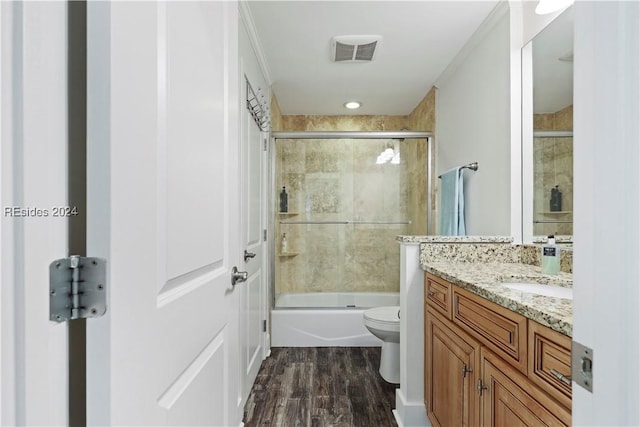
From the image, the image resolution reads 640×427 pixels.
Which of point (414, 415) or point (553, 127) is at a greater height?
point (553, 127)

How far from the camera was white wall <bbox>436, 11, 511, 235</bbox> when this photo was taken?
80.0 inches

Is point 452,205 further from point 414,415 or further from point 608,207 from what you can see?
point 608,207

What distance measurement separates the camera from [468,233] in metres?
2.53

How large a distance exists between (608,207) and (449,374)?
1.34 metres

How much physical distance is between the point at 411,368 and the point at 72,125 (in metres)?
1.99

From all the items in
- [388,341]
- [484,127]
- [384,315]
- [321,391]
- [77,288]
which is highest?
[484,127]

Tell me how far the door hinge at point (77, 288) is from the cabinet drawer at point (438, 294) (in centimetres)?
139

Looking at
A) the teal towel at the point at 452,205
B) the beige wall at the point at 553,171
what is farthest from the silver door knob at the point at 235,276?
the teal towel at the point at 452,205

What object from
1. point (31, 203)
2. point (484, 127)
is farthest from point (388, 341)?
point (31, 203)

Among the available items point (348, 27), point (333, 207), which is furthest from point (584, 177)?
point (333, 207)

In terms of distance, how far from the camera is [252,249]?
240cm

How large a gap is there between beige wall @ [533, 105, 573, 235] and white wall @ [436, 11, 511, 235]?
0.16 metres

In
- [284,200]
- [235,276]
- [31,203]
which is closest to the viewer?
[31,203]

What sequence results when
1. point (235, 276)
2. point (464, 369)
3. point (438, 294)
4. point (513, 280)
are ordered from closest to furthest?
point (235, 276)
point (464, 369)
point (513, 280)
point (438, 294)
